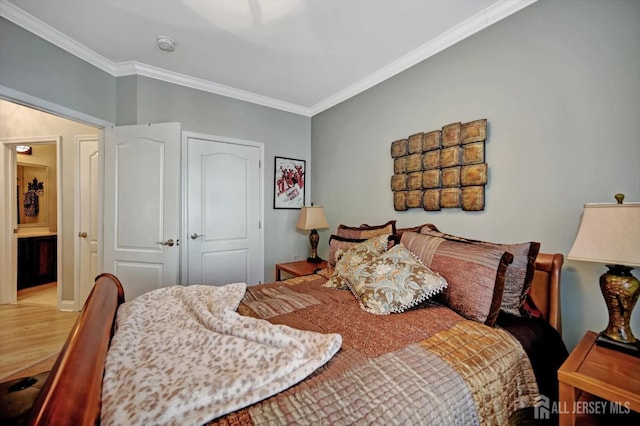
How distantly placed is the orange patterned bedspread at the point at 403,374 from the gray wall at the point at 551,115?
32.7 inches

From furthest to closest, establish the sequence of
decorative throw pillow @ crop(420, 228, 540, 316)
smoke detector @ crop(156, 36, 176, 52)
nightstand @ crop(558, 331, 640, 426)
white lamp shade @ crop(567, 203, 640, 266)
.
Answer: smoke detector @ crop(156, 36, 176, 52) → decorative throw pillow @ crop(420, 228, 540, 316) → white lamp shade @ crop(567, 203, 640, 266) → nightstand @ crop(558, 331, 640, 426)

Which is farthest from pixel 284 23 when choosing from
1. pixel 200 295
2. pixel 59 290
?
pixel 59 290

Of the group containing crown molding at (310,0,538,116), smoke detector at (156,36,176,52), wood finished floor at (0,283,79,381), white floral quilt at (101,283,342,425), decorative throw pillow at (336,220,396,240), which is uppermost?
smoke detector at (156,36,176,52)

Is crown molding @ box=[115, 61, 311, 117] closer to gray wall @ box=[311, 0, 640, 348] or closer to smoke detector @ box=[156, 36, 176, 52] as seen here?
smoke detector @ box=[156, 36, 176, 52]

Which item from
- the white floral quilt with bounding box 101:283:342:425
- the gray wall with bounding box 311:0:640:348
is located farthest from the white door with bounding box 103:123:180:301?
the gray wall with bounding box 311:0:640:348

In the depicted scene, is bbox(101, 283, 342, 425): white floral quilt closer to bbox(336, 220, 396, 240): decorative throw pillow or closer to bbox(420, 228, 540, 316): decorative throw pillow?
bbox(420, 228, 540, 316): decorative throw pillow

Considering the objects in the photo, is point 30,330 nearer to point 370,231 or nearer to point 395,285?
point 370,231

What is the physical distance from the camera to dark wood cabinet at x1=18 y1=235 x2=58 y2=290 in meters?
4.32

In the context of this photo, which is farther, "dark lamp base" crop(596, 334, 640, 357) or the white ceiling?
the white ceiling

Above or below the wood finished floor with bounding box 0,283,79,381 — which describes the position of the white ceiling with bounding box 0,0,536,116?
above

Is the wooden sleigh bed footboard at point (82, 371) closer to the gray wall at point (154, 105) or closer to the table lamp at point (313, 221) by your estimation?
the gray wall at point (154, 105)

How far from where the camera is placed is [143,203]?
271 cm

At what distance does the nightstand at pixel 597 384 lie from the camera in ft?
3.25

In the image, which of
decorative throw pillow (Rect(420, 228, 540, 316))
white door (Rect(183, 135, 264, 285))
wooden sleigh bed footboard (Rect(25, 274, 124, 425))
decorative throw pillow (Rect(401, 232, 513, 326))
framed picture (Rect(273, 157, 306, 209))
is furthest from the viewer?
framed picture (Rect(273, 157, 306, 209))
